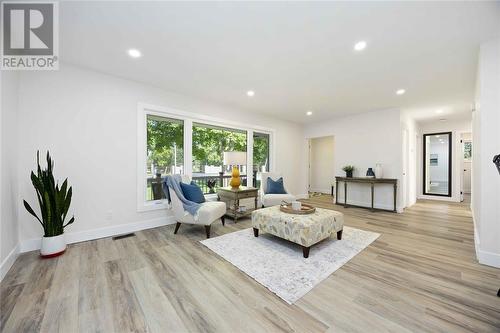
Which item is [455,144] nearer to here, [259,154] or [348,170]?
[348,170]

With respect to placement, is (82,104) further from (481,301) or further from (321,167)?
(321,167)

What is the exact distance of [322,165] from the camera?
7.87 metres

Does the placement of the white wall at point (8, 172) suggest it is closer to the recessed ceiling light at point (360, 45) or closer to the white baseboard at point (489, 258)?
the recessed ceiling light at point (360, 45)

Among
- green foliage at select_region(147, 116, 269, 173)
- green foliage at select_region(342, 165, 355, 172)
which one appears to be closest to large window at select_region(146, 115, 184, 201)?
green foliage at select_region(147, 116, 269, 173)

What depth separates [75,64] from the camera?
275 centimetres

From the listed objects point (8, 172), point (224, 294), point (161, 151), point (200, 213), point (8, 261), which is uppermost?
point (161, 151)

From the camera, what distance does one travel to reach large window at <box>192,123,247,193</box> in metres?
4.18

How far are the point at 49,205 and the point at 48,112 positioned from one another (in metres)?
1.26

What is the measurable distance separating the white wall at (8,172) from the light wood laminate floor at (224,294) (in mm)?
211

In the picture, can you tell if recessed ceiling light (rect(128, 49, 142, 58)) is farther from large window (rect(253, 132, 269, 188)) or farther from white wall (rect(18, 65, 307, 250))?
large window (rect(253, 132, 269, 188))

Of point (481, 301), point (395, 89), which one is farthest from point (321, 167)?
point (481, 301)

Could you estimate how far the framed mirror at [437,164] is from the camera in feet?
20.1

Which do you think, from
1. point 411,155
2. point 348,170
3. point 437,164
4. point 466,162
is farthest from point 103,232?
point 466,162

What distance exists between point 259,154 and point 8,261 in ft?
15.3
